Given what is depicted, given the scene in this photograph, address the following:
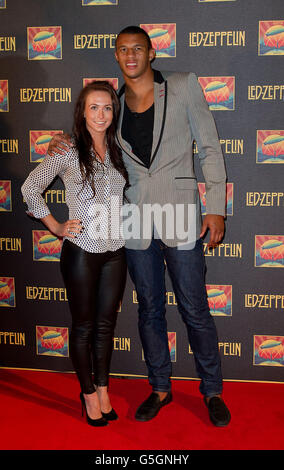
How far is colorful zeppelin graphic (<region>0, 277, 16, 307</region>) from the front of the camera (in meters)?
3.11

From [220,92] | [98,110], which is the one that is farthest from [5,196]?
[220,92]

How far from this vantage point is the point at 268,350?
2.92 m

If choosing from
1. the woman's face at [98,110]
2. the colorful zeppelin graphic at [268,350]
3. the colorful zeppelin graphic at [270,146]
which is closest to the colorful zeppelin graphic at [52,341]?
the colorful zeppelin graphic at [268,350]

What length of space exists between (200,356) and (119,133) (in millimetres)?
1280

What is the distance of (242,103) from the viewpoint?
107 inches

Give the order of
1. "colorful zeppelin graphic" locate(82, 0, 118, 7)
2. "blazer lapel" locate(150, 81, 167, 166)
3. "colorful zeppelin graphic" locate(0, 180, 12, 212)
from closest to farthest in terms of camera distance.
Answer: "blazer lapel" locate(150, 81, 167, 166), "colorful zeppelin graphic" locate(82, 0, 118, 7), "colorful zeppelin graphic" locate(0, 180, 12, 212)

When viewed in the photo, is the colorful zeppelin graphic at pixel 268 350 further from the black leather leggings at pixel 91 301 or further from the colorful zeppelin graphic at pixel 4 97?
the colorful zeppelin graphic at pixel 4 97

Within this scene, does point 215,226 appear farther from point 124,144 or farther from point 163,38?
point 163,38

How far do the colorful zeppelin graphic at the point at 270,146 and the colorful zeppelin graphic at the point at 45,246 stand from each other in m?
1.40

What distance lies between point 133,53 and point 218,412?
6.28 ft

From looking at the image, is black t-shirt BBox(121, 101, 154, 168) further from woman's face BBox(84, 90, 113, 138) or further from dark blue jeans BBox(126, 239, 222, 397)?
dark blue jeans BBox(126, 239, 222, 397)

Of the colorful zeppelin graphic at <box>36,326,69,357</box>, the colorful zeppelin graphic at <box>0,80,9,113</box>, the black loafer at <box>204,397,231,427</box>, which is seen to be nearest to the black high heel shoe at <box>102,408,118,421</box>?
the black loafer at <box>204,397,231,427</box>

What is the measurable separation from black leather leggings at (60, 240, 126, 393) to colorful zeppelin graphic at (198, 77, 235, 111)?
109 cm

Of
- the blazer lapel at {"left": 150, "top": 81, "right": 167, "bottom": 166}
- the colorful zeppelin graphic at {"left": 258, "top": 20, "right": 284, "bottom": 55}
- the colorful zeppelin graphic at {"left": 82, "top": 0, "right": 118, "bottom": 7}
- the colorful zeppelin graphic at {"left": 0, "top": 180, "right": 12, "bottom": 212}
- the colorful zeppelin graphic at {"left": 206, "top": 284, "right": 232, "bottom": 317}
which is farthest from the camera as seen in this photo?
the colorful zeppelin graphic at {"left": 0, "top": 180, "right": 12, "bottom": 212}
